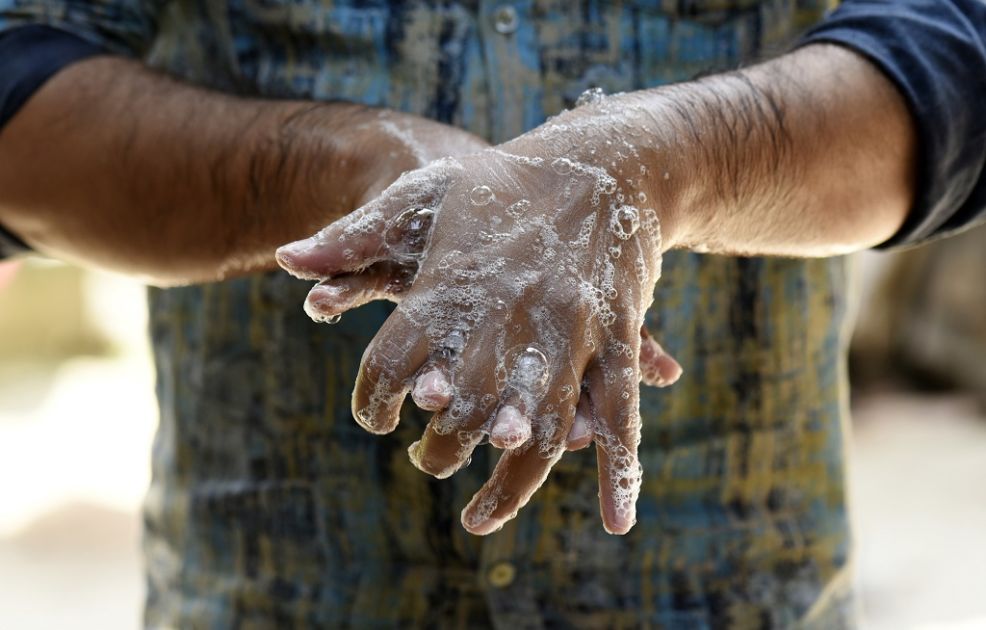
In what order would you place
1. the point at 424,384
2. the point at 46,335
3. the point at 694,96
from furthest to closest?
the point at 46,335
the point at 694,96
the point at 424,384

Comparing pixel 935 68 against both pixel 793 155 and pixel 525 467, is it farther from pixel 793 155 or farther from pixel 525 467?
pixel 525 467

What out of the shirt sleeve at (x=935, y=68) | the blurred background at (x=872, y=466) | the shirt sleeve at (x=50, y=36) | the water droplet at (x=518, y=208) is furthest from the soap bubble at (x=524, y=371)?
the blurred background at (x=872, y=466)

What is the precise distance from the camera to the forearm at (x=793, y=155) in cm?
96

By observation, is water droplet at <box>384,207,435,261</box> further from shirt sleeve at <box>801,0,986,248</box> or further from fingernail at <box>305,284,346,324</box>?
shirt sleeve at <box>801,0,986,248</box>

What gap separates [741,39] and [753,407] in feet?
1.26

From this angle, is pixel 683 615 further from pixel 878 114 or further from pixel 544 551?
pixel 878 114

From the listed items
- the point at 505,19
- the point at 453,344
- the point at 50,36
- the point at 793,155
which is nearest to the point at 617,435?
the point at 453,344

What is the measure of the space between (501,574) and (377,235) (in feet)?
1.49

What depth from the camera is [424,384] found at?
0.77 metres

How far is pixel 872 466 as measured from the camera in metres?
4.42

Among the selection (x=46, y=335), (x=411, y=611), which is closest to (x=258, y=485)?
(x=411, y=611)

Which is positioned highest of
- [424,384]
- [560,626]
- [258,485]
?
[424,384]

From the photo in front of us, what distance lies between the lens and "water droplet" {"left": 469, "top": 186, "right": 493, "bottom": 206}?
0.82 meters

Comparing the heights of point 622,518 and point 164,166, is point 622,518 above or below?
below
